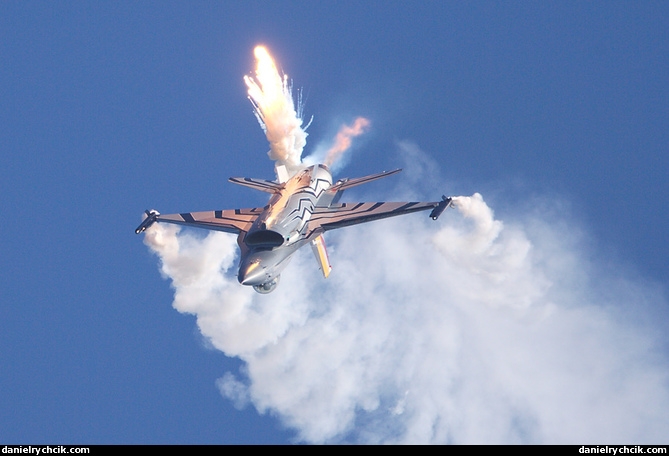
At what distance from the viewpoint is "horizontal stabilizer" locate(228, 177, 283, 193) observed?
83469 mm

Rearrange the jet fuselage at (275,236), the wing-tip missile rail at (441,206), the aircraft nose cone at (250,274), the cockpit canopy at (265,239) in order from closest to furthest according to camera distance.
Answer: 1. the aircraft nose cone at (250,274)
2. the jet fuselage at (275,236)
3. the cockpit canopy at (265,239)
4. the wing-tip missile rail at (441,206)

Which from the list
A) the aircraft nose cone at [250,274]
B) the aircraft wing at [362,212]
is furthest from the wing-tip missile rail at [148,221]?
the aircraft wing at [362,212]

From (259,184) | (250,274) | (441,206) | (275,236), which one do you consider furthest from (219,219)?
(441,206)

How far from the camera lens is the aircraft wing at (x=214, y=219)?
77.5 m

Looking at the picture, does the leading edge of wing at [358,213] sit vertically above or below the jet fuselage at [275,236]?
above

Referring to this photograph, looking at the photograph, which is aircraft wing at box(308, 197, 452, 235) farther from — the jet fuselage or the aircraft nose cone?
the aircraft nose cone

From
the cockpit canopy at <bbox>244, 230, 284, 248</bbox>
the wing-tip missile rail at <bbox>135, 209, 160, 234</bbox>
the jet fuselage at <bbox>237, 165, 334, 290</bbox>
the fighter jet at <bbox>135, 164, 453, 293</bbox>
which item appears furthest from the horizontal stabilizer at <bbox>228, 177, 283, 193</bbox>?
the cockpit canopy at <bbox>244, 230, 284, 248</bbox>

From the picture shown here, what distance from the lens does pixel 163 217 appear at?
8100 centimetres

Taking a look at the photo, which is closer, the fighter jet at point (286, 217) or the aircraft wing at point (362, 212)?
the fighter jet at point (286, 217)

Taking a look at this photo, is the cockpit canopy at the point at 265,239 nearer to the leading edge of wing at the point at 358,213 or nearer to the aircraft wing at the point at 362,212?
the aircraft wing at the point at 362,212

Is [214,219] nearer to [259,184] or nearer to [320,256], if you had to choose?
[259,184]

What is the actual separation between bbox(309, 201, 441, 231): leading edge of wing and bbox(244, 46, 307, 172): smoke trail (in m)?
10.7
